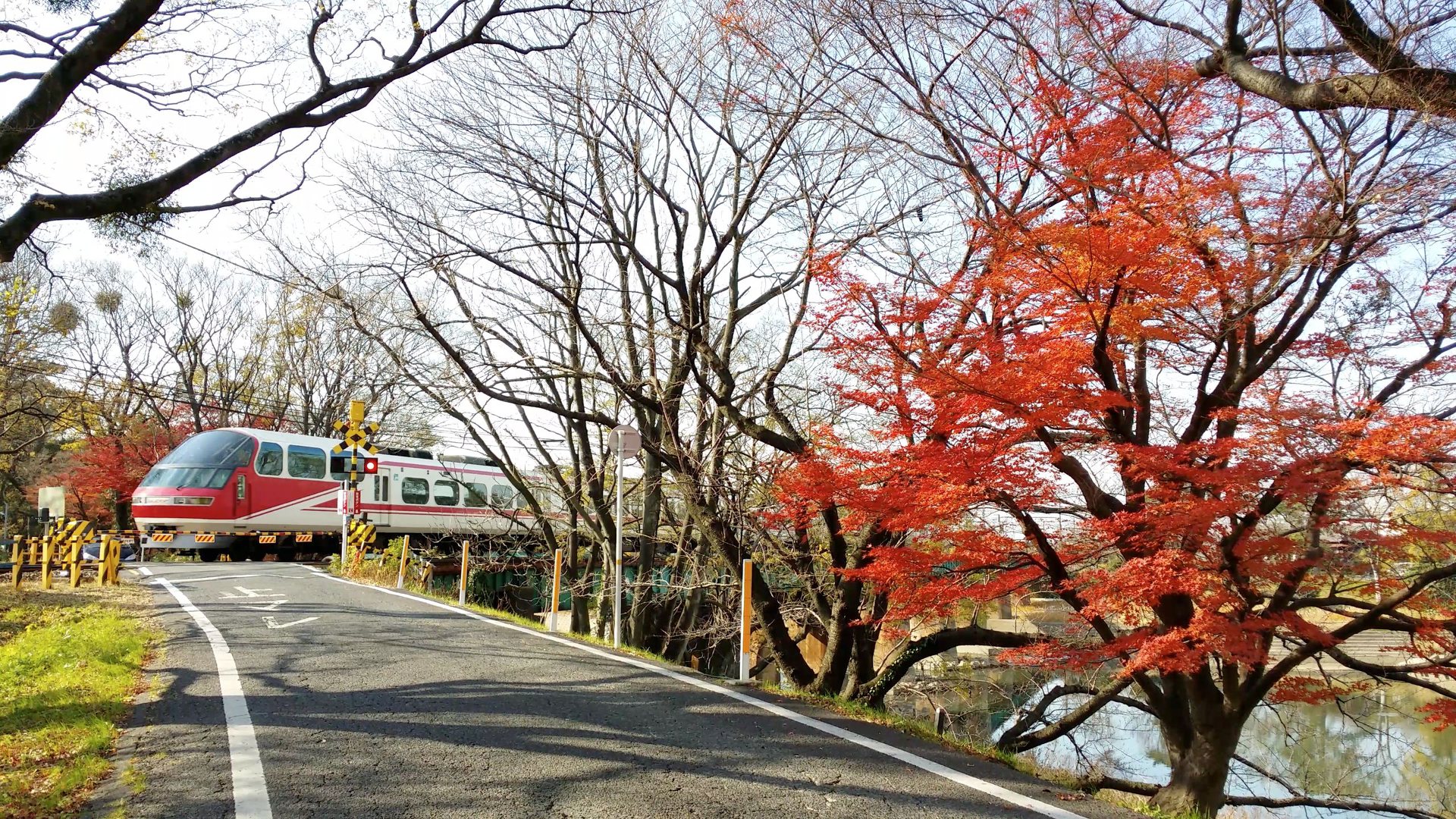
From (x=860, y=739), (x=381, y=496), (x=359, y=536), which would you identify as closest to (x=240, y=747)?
(x=860, y=739)

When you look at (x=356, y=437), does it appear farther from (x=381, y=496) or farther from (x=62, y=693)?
(x=62, y=693)

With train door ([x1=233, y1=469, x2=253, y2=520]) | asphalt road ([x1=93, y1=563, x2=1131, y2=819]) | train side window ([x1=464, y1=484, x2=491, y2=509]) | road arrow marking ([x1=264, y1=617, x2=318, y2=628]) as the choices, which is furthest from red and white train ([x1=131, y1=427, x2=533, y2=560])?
asphalt road ([x1=93, y1=563, x2=1131, y2=819])

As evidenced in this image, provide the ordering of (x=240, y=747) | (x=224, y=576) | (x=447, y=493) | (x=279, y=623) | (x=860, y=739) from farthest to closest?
(x=447, y=493) → (x=224, y=576) → (x=279, y=623) → (x=860, y=739) → (x=240, y=747)

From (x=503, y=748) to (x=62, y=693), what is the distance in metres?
4.01

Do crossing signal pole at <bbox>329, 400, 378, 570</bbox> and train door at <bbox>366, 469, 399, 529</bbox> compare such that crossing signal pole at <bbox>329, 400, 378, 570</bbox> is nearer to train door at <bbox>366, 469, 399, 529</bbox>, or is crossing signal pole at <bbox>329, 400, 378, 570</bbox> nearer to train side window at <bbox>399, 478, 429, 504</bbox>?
train door at <bbox>366, 469, 399, 529</bbox>

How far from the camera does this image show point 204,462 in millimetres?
21938

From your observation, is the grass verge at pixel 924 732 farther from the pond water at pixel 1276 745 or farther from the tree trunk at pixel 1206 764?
the pond water at pixel 1276 745

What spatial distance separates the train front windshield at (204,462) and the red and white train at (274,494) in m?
0.02

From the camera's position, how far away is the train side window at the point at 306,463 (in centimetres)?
2355

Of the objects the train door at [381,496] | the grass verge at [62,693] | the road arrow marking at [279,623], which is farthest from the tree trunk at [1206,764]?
the train door at [381,496]

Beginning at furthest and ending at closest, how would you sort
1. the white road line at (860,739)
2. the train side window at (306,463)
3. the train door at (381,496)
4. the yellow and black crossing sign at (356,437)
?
the train door at (381,496)
the train side window at (306,463)
the yellow and black crossing sign at (356,437)
the white road line at (860,739)

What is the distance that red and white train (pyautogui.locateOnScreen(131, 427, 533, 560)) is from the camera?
21.7 meters

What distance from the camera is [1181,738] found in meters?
8.96

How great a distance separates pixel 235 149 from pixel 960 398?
747cm
